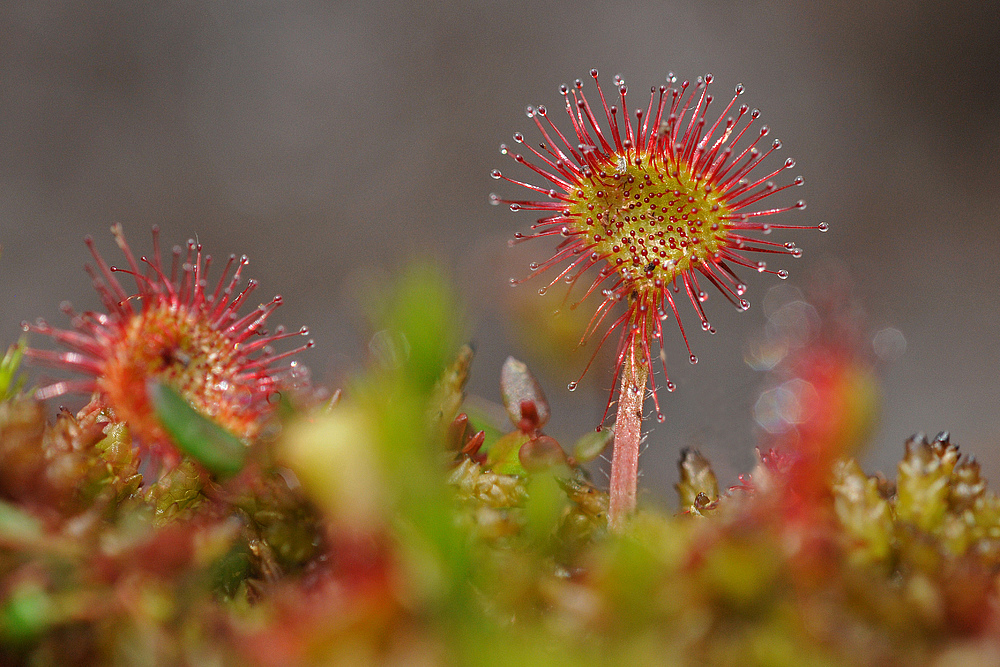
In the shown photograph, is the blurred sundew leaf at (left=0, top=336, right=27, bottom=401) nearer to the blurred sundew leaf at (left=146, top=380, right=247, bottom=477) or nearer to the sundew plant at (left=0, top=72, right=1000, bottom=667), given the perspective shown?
the sundew plant at (left=0, top=72, right=1000, bottom=667)

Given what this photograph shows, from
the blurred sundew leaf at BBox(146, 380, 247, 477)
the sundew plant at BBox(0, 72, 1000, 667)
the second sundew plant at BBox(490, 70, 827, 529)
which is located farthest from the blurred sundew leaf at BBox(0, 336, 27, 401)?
the second sundew plant at BBox(490, 70, 827, 529)

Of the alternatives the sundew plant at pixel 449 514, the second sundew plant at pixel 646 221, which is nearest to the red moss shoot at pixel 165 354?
the sundew plant at pixel 449 514

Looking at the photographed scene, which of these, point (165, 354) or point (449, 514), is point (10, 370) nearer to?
point (165, 354)

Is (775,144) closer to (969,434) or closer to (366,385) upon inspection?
(366,385)

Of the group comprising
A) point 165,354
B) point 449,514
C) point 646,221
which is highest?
point 646,221

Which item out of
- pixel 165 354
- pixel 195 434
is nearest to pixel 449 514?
pixel 195 434

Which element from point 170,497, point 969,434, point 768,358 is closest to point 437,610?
point 170,497
